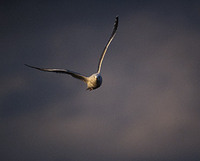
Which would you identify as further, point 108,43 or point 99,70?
point 108,43

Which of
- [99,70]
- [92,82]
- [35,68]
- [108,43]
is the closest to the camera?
[35,68]

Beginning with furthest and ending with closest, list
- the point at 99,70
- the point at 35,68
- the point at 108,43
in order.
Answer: the point at 108,43
the point at 99,70
the point at 35,68

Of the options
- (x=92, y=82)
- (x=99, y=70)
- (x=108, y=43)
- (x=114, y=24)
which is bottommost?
(x=92, y=82)

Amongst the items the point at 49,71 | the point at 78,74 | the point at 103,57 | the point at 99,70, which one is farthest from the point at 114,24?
the point at 49,71

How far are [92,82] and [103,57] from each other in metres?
2.13

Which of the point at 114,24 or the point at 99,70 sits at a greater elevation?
the point at 114,24

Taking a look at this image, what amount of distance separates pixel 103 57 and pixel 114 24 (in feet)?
8.45

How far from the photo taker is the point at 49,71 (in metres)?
12.4

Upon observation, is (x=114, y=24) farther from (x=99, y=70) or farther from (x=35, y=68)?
(x=35, y=68)

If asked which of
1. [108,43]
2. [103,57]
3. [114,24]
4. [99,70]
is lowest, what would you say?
[99,70]

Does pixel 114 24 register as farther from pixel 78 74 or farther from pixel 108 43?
pixel 78 74

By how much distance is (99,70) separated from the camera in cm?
1355

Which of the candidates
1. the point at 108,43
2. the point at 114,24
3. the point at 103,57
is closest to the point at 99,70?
the point at 103,57

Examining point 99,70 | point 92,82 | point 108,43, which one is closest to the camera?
point 92,82
